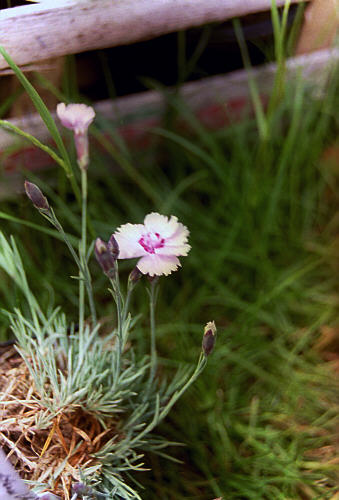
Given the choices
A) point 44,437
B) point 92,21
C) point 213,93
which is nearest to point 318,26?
point 213,93

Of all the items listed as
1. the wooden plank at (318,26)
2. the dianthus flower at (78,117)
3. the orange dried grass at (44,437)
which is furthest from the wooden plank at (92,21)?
the orange dried grass at (44,437)

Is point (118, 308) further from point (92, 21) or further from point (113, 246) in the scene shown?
point (92, 21)

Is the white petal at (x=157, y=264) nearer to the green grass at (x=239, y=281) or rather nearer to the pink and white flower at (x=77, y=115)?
the pink and white flower at (x=77, y=115)

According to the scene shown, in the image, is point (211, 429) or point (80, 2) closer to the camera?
point (80, 2)

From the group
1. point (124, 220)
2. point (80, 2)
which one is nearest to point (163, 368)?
→ point (124, 220)

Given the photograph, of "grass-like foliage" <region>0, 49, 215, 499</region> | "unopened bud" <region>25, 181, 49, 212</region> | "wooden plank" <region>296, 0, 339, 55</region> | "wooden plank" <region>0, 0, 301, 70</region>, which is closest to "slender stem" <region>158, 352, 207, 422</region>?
"grass-like foliage" <region>0, 49, 215, 499</region>

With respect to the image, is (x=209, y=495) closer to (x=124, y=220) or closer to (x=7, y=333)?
(x=7, y=333)
